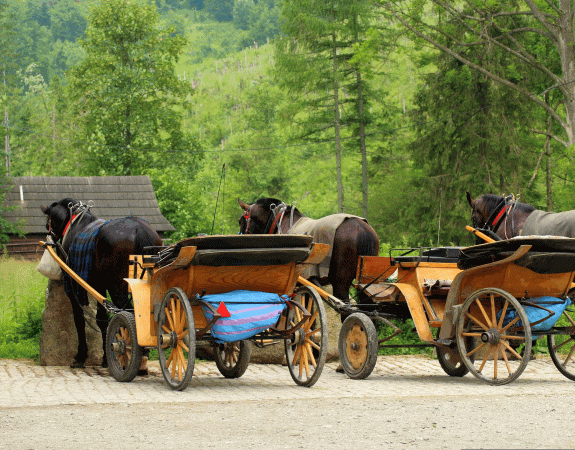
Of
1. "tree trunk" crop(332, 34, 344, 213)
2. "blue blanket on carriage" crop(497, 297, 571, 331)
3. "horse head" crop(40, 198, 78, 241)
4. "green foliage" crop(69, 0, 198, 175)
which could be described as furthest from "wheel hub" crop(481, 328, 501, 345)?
"green foliage" crop(69, 0, 198, 175)

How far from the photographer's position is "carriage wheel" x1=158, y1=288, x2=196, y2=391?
7.04 meters

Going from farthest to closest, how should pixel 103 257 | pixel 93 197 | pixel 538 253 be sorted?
pixel 93 197 < pixel 103 257 < pixel 538 253

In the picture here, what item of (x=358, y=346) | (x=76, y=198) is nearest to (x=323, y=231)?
(x=358, y=346)

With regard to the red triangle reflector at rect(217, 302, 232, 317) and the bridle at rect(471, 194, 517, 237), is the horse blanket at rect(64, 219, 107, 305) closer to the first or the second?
the red triangle reflector at rect(217, 302, 232, 317)

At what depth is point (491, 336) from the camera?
288 inches

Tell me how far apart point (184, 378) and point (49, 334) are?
350cm

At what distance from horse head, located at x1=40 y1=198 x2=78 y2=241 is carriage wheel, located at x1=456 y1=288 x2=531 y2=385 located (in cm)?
552

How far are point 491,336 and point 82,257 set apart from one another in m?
4.99

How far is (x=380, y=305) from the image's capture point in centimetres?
895

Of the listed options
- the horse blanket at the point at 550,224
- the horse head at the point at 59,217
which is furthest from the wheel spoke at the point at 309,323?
the horse head at the point at 59,217

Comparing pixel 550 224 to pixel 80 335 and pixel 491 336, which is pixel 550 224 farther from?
pixel 80 335

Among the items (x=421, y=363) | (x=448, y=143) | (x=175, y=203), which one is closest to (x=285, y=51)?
(x=175, y=203)

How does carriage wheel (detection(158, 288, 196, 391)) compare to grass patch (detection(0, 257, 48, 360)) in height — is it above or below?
above

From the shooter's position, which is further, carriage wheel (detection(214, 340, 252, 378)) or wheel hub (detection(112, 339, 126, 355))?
carriage wheel (detection(214, 340, 252, 378))
